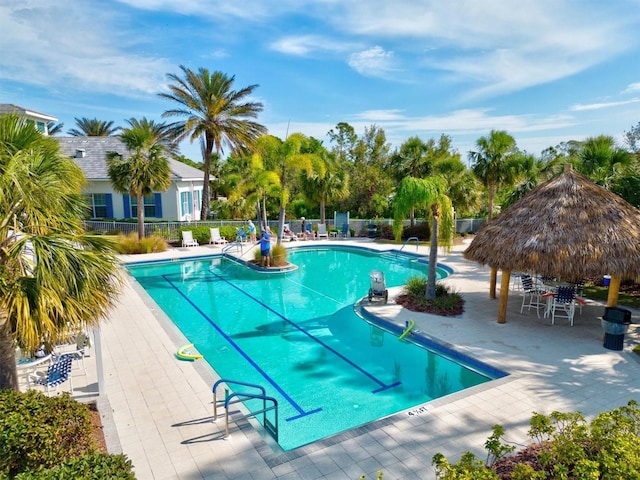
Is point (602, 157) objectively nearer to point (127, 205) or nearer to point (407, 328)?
point (407, 328)

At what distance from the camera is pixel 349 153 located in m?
35.6

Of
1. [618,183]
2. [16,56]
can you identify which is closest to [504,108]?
[618,183]

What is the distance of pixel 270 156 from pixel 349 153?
18.4 metres

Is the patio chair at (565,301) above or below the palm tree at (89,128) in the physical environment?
below

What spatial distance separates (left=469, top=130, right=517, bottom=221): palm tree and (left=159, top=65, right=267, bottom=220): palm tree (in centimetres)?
1369

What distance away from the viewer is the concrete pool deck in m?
5.11

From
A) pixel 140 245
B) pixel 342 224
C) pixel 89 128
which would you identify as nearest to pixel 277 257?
pixel 140 245

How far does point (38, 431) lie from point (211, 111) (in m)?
23.3

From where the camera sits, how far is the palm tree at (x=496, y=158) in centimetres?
2211

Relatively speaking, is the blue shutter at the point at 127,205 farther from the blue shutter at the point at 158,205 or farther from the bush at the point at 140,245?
the bush at the point at 140,245

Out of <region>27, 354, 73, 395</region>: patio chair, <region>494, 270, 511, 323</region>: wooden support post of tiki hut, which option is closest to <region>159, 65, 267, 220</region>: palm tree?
<region>494, 270, 511, 323</region>: wooden support post of tiki hut

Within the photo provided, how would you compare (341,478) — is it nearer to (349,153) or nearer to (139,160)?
(139,160)

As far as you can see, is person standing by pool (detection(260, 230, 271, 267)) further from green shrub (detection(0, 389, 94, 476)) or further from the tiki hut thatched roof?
green shrub (detection(0, 389, 94, 476))

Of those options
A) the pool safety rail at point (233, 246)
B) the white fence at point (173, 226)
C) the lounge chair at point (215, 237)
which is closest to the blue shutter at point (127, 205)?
the white fence at point (173, 226)
